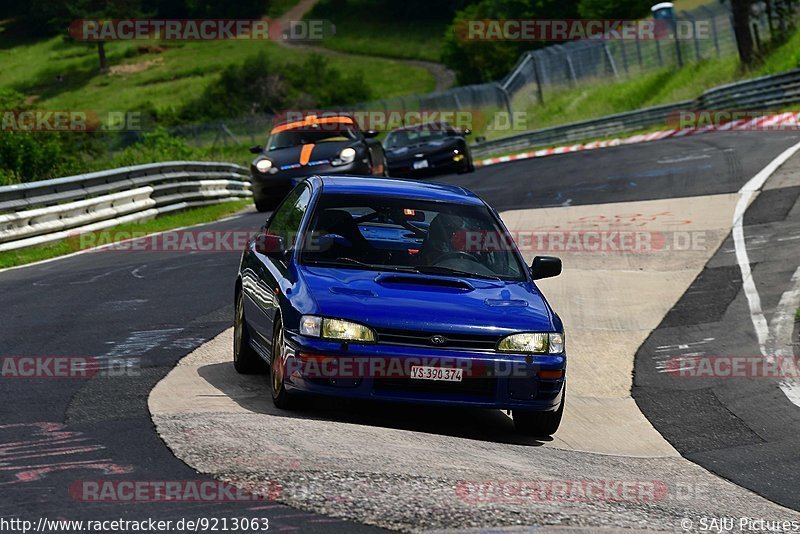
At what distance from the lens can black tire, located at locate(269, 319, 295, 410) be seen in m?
8.27

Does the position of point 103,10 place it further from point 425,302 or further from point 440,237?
point 425,302

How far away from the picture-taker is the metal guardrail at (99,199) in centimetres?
1845

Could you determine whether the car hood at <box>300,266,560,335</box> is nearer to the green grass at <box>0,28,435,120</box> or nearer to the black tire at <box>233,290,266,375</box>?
the black tire at <box>233,290,266,375</box>

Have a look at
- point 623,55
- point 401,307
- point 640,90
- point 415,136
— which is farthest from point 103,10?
point 401,307

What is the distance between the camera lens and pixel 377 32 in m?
116

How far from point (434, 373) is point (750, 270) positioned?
8.18 meters

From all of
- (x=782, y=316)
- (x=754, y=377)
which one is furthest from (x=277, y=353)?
(x=782, y=316)

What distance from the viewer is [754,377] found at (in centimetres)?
1100

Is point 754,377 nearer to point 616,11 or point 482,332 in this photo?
point 482,332

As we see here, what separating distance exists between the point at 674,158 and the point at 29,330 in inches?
729

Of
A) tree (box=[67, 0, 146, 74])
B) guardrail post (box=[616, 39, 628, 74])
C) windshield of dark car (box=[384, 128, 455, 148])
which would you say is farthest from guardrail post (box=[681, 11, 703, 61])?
tree (box=[67, 0, 146, 74])

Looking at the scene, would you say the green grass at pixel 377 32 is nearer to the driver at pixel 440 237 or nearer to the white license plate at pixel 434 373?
the driver at pixel 440 237

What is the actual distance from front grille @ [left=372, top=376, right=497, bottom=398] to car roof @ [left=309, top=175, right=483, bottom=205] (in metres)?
1.82

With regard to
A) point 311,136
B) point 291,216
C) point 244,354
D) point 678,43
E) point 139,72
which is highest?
point 291,216
